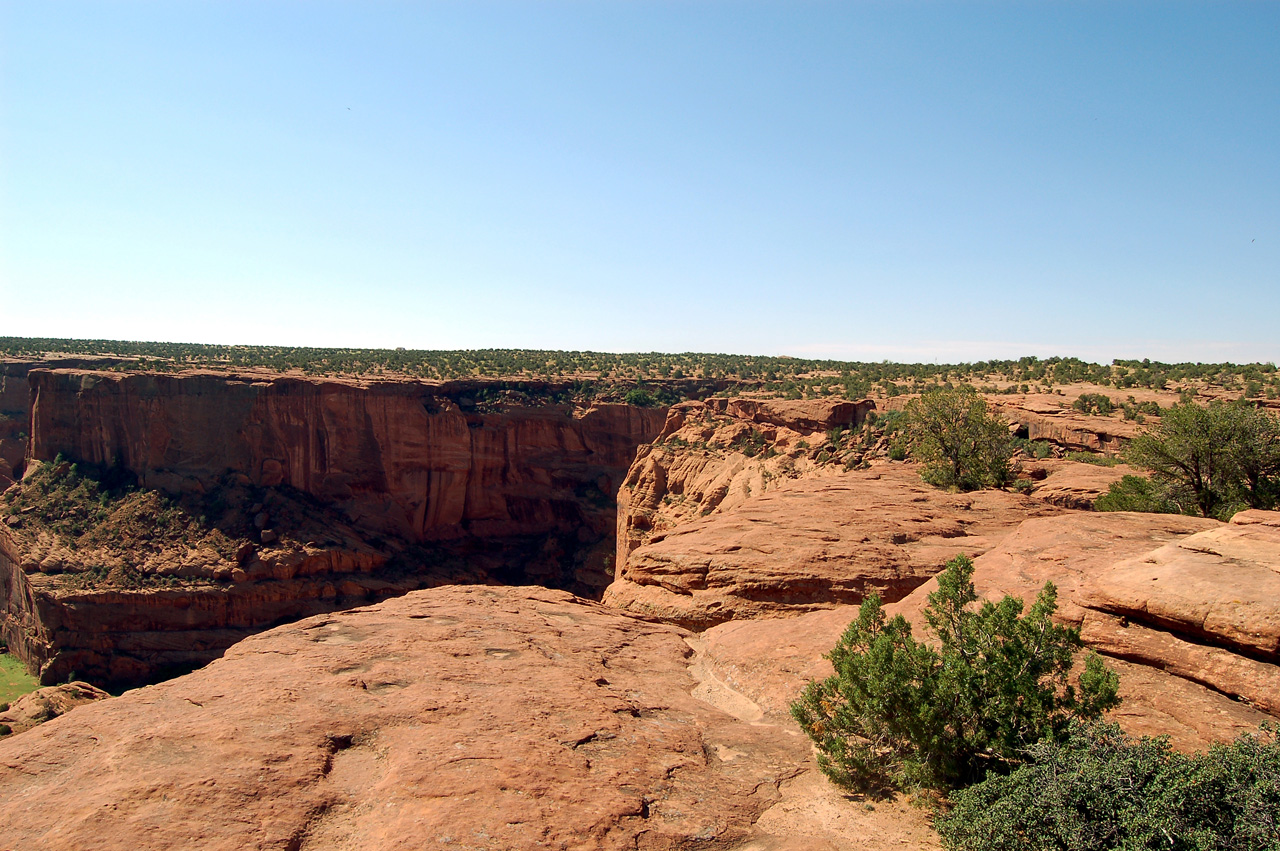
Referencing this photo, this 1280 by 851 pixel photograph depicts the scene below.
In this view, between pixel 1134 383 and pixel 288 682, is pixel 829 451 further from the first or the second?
pixel 288 682

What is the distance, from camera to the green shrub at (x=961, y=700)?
694cm

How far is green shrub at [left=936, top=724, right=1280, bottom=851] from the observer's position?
5.40 meters

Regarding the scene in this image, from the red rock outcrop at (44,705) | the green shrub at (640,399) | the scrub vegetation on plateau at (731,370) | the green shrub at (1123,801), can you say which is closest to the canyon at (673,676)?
the red rock outcrop at (44,705)

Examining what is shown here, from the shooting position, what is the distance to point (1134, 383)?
30250 millimetres

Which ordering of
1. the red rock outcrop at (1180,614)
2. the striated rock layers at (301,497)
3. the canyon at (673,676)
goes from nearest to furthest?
1. the canyon at (673,676)
2. the red rock outcrop at (1180,614)
3. the striated rock layers at (301,497)

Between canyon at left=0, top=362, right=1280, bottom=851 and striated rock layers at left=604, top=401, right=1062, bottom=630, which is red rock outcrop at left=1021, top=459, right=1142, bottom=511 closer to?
canyon at left=0, top=362, right=1280, bottom=851

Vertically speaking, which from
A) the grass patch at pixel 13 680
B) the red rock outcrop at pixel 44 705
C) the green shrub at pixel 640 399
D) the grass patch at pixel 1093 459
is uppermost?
the green shrub at pixel 640 399

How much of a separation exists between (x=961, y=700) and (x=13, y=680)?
1767 inches

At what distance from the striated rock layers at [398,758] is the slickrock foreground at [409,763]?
0.07 ft

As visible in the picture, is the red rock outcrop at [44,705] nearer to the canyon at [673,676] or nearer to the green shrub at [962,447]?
the canyon at [673,676]

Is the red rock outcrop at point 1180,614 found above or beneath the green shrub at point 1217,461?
beneath

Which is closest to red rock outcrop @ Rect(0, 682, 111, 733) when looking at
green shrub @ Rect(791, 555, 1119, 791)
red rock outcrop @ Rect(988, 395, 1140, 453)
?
green shrub @ Rect(791, 555, 1119, 791)

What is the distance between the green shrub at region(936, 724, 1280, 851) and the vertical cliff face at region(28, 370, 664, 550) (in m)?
37.7

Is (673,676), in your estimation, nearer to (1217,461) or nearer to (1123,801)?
(1123,801)
